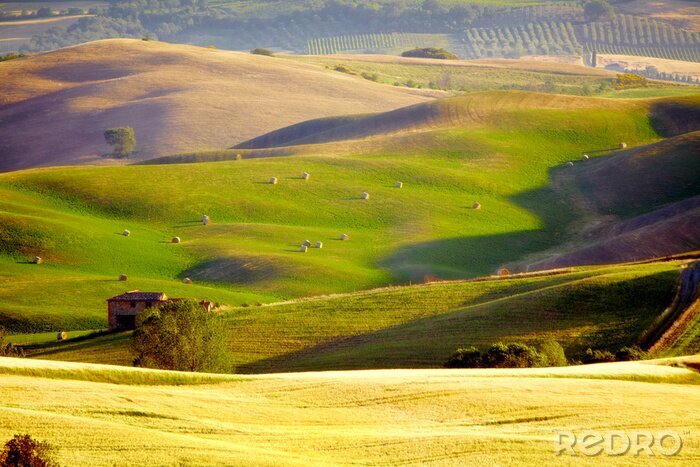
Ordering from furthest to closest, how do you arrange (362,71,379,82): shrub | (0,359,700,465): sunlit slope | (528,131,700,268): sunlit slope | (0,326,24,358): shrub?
(362,71,379,82): shrub < (528,131,700,268): sunlit slope < (0,326,24,358): shrub < (0,359,700,465): sunlit slope

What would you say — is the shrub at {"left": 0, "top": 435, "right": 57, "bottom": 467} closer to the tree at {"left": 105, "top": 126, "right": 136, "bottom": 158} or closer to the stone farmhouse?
the stone farmhouse

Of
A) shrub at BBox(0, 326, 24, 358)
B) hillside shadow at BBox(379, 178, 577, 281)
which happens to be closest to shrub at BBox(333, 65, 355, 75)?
hillside shadow at BBox(379, 178, 577, 281)

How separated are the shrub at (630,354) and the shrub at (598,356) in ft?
0.90

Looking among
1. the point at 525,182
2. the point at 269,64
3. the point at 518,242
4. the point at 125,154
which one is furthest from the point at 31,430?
the point at 269,64

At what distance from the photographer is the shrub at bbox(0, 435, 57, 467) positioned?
18.9 meters

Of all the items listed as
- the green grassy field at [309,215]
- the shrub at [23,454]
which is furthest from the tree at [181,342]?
the shrub at [23,454]

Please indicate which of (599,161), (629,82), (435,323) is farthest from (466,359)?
(629,82)

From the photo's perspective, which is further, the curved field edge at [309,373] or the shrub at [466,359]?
the shrub at [466,359]

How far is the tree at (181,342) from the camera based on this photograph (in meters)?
43.4

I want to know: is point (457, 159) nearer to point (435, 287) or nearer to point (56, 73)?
point (435, 287)

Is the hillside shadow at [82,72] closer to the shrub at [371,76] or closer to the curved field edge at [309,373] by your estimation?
the shrub at [371,76]

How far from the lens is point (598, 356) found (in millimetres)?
41781

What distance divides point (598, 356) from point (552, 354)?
2.08 m

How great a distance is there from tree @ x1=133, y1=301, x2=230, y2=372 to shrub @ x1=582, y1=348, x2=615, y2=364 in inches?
593
